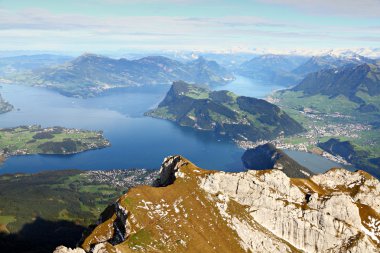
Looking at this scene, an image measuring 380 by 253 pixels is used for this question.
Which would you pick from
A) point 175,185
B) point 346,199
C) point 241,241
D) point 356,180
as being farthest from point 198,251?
point 356,180

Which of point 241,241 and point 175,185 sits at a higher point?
point 175,185

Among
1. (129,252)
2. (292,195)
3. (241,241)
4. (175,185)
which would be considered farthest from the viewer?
(292,195)

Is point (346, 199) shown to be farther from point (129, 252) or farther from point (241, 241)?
point (129, 252)

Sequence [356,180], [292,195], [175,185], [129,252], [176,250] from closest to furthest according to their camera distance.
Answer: [129,252]
[176,250]
[175,185]
[292,195]
[356,180]

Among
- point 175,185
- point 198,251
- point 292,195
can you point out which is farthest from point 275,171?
point 198,251

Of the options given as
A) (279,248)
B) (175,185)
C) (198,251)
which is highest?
(175,185)

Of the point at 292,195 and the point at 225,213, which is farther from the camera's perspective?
the point at 292,195

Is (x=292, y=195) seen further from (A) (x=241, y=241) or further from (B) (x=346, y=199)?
(A) (x=241, y=241)
